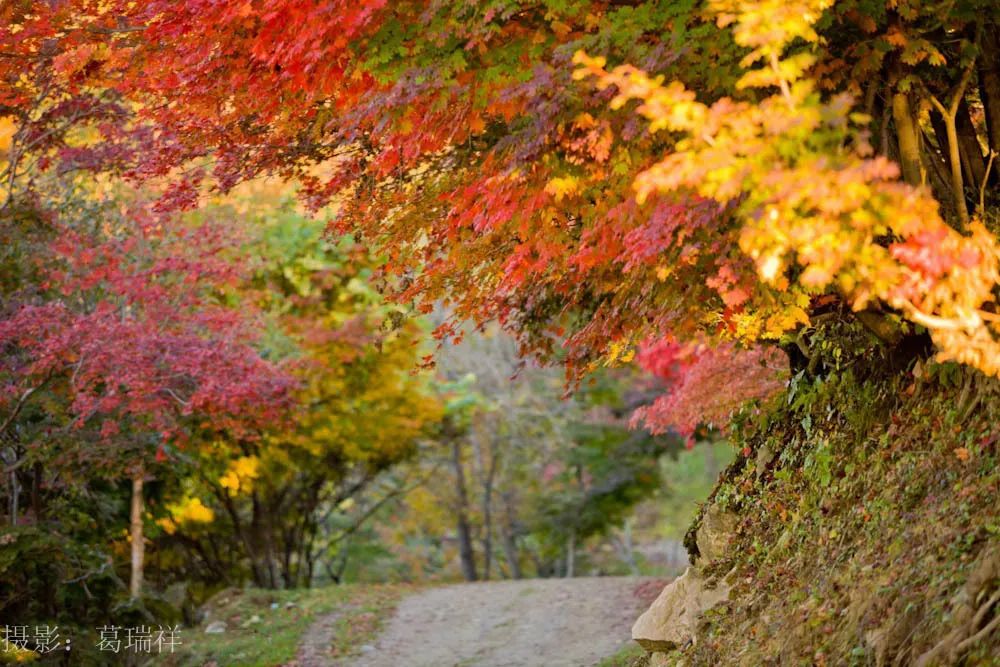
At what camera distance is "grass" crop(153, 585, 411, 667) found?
11.6 meters

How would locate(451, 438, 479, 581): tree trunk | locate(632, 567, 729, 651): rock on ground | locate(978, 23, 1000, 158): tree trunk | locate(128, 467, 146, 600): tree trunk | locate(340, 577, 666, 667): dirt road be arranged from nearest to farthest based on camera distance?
locate(978, 23, 1000, 158): tree trunk → locate(632, 567, 729, 651): rock on ground → locate(340, 577, 666, 667): dirt road → locate(128, 467, 146, 600): tree trunk → locate(451, 438, 479, 581): tree trunk

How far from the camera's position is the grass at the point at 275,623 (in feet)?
38.2

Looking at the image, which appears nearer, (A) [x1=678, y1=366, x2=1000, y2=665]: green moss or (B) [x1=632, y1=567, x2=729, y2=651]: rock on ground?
(A) [x1=678, y1=366, x2=1000, y2=665]: green moss

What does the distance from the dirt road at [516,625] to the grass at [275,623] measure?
1.13 ft

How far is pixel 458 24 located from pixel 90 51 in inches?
123

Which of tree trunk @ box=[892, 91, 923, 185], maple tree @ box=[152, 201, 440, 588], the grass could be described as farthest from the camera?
maple tree @ box=[152, 201, 440, 588]

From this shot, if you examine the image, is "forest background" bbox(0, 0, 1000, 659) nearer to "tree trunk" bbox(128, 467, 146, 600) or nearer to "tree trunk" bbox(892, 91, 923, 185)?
"tree trunk" bbox(892, 91, 923, 185)

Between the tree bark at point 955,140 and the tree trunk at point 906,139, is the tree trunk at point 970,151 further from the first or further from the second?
the tree trunk at point 906,139

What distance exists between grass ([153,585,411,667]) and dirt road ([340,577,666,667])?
344mm

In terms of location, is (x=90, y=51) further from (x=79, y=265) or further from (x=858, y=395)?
(x=858, y=395)

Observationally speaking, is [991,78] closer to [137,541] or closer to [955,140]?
[955,140]

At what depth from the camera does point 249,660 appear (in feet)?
37.5

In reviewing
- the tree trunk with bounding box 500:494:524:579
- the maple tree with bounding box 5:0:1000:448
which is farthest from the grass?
the tree trunk with bounding box 500:494:524:579

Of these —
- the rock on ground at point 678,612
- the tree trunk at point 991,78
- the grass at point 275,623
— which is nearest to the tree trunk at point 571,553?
the grass at point 275,623
